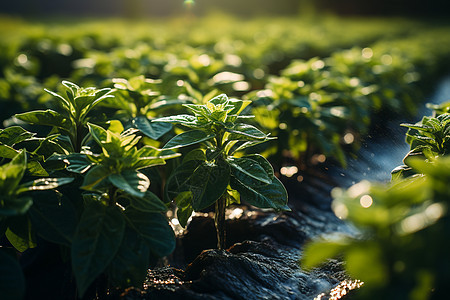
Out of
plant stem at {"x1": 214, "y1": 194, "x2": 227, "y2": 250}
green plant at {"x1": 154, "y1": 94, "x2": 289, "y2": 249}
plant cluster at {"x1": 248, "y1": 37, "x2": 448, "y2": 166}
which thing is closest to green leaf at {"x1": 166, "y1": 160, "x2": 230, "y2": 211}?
green plant at {"x1": 154, "y1": 94, "x2": 289, "y2": 249}

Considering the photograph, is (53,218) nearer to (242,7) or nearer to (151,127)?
(151,127)

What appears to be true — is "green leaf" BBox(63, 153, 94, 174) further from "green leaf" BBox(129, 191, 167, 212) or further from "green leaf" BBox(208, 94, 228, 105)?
"green leaf" BBox(208, 94, 228, 105)

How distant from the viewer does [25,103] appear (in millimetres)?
3254

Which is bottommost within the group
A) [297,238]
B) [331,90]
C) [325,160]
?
[297,238]

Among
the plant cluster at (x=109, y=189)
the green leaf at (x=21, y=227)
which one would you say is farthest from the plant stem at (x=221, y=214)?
the green leaf at (x=21, y=227)

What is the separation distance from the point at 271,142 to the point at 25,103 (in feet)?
6.72

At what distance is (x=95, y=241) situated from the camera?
125 centimetres

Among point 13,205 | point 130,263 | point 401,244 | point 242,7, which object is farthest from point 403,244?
point 242,7

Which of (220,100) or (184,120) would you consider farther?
(220,100)

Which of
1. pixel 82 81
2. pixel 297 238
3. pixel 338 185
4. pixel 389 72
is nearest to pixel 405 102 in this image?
pixel 389 72

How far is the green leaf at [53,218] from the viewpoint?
1.30 m

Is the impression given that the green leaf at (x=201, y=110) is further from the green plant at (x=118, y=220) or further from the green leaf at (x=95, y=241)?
the green leaf at (x=95, y=241)

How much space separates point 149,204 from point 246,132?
467 mm

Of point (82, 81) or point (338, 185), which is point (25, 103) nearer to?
point (82, 81)
